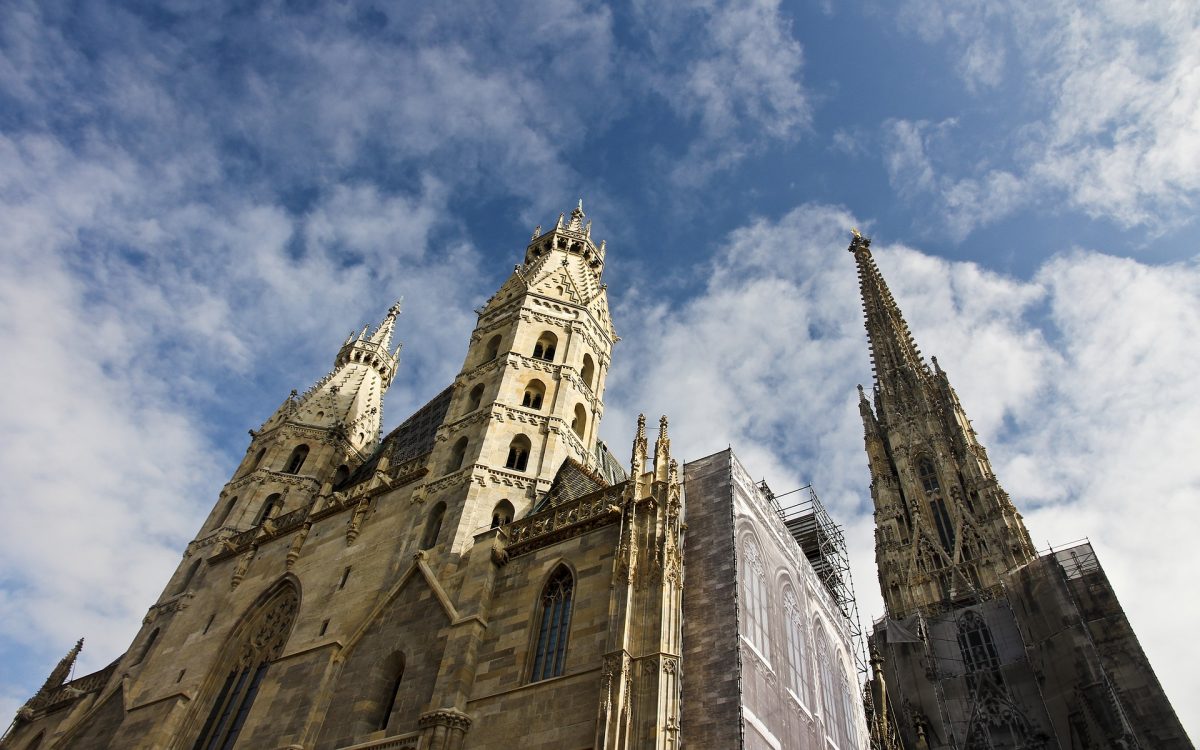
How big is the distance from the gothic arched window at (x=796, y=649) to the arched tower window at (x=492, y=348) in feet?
36.4

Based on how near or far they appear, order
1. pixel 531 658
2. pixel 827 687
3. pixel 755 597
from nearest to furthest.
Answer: pixel 531 658, pixel 755 597, pixel 827 687

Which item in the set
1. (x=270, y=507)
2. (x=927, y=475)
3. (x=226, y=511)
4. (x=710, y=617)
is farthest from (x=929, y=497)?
(x=226, y=511)

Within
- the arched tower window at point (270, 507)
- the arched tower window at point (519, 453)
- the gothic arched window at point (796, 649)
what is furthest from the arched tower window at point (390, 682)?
the arched tower window at point (270, 507)

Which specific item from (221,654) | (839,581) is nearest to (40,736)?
(221,654)

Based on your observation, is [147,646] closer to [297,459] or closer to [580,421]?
[297,459]

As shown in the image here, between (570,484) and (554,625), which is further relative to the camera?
(570,484)

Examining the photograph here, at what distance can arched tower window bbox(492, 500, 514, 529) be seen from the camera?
1962 cm

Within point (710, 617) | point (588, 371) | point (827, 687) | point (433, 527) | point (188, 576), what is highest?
point (588, 371)

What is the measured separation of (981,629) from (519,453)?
22744 millimetres

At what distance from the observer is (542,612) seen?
629 inches

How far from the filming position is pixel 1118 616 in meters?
28.1

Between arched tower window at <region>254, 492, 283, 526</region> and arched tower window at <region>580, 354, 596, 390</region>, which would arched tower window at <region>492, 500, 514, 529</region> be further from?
arched tower window at <region>254, 492, 283, 526</region>

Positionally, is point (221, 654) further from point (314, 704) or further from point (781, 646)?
point (781, 646)

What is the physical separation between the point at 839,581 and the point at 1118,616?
10598 millimetres
